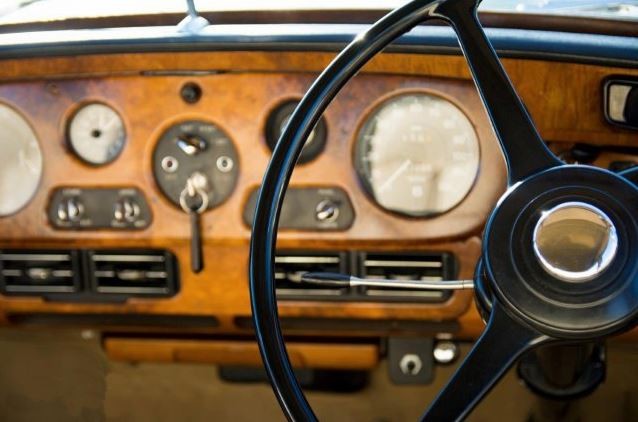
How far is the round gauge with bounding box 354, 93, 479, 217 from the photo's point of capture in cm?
164

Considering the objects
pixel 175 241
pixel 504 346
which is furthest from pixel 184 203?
pixel 504 346

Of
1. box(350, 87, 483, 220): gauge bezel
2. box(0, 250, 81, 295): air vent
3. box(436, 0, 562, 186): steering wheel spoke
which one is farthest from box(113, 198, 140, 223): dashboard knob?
box(436, 0, 562, 186): steering wheel spoke

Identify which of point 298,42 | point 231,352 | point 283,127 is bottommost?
point 231,352

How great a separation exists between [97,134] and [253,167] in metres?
0.33

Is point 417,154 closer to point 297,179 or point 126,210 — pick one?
point 297,179

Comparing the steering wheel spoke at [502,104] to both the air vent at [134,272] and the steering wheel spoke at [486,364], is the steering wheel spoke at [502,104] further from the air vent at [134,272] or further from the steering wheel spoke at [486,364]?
the air vent at [134,272]

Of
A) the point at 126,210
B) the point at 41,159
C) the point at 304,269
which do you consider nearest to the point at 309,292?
the point at 304,269

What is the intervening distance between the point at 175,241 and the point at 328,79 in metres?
0.75

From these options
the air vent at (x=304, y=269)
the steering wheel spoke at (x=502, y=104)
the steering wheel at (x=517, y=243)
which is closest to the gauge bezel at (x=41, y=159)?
the air vent at (x=304, y=269)

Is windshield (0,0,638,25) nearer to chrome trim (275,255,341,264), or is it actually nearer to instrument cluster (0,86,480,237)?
instrument cluster (0,86,480,237)

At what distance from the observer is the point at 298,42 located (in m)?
1.60

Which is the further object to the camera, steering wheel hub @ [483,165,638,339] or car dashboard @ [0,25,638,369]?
car dashboard @ [0,25,638,369]

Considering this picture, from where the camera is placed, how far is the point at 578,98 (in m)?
1.52

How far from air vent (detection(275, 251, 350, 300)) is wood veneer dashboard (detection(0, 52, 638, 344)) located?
0.08 ft
